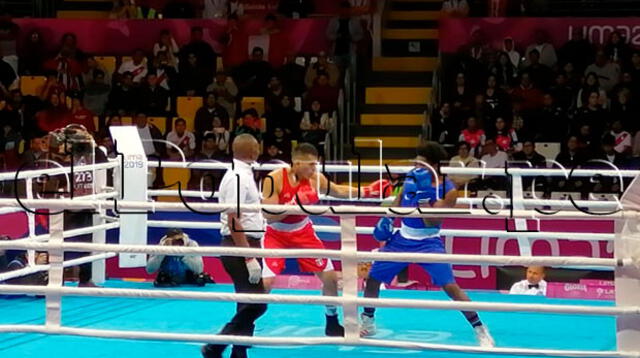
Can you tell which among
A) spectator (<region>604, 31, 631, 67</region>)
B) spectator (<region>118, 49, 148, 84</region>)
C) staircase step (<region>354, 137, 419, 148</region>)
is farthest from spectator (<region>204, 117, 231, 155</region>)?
spectator (<region>604, 31, 631, 67</region>)

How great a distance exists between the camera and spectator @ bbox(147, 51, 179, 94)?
57.0ft

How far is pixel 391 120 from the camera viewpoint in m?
17.2

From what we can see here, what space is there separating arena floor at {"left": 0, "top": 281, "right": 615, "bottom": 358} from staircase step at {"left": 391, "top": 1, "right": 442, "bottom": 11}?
383 inches

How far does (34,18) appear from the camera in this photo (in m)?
18.9

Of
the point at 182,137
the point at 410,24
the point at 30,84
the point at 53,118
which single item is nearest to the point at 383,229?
the point at 182,137

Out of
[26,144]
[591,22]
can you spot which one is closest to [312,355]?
[26,144]

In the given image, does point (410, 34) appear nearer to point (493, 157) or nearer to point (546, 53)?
point (546, 53)

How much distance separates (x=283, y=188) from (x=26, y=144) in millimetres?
9298

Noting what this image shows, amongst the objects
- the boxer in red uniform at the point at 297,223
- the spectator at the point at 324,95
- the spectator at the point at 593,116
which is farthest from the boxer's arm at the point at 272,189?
the spectator at the point at 324,95

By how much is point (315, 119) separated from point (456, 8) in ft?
13.0

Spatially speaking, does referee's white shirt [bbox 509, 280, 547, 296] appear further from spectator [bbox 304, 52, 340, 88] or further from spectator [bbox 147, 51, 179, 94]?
spectator [bbox 147, 51, 179, 94]

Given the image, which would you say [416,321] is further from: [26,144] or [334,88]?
[26,144]

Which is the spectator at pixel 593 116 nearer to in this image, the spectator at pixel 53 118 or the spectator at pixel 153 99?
the spectator at pixel 153 99

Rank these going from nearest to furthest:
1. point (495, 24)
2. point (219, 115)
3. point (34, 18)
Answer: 1. point (219, 115)
2. point (495, 24)
3. point (34, 18)
